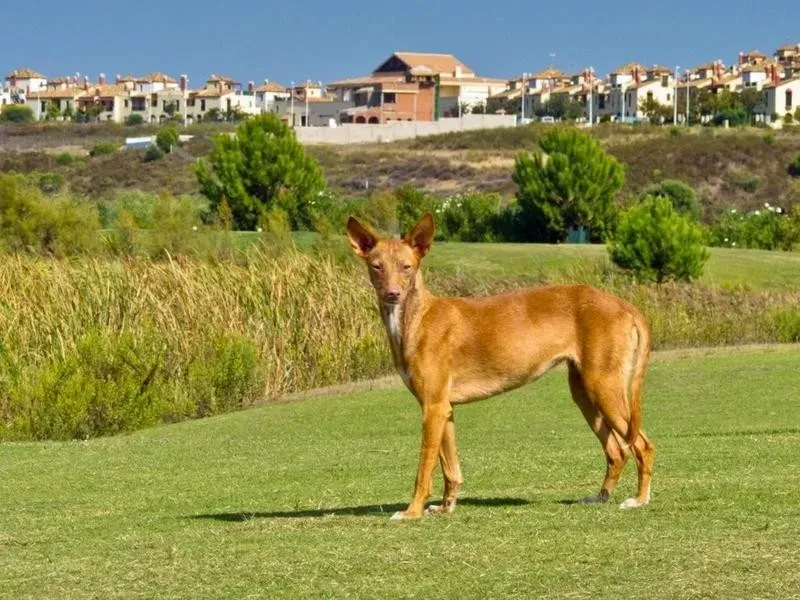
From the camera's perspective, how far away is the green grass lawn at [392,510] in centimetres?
729

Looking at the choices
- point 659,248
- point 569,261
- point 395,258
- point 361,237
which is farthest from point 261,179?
point 395,258

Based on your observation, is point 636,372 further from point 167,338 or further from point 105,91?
point 105,91

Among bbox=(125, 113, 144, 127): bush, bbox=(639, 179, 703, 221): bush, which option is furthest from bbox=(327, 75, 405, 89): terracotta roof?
bbox=(639, 179, 703, 221): bush

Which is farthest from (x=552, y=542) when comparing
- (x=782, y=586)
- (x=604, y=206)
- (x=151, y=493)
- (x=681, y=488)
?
(x=604, y=206)

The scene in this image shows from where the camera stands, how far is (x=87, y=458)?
14.9 metres

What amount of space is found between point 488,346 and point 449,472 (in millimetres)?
744

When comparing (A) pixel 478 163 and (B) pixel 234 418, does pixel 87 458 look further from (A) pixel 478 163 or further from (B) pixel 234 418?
(A) pixel 478 163

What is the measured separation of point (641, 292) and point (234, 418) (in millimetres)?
11307

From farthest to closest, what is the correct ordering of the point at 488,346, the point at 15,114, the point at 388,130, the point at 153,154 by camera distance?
the point at 15,114
the point at 388,130
the point at 153,154
the point at 488,346

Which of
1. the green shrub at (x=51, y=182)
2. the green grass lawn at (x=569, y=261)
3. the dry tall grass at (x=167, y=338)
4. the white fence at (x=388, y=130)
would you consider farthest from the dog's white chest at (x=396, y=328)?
the white fence at (x=388, y=130)

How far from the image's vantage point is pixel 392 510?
9734 millimetres

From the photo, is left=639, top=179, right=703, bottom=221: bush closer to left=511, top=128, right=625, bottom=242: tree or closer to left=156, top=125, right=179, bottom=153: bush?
left=511, top=128, right=625, bottom=242: tree

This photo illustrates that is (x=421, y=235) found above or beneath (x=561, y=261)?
above

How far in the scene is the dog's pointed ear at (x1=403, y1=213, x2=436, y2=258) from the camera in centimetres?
903
